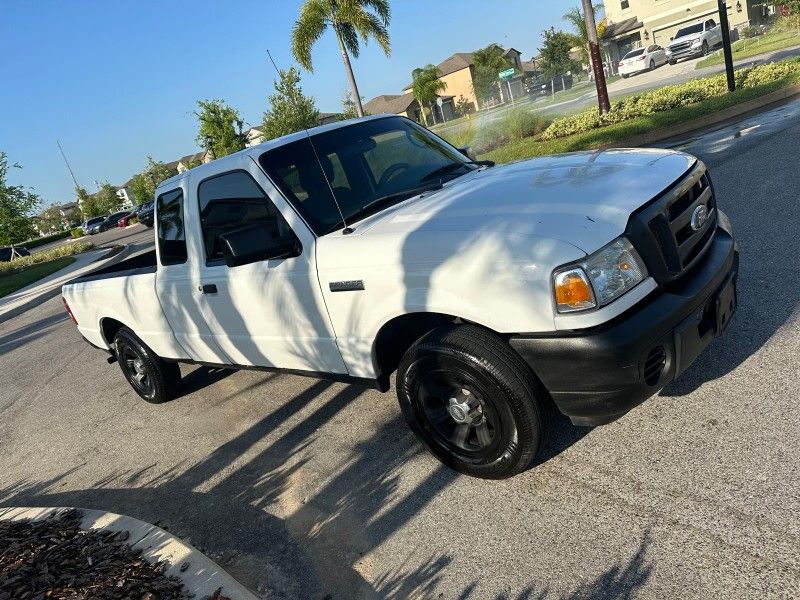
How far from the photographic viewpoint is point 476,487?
3.38m

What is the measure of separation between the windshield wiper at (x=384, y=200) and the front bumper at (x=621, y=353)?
1.33m

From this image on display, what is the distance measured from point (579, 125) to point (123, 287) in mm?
12833

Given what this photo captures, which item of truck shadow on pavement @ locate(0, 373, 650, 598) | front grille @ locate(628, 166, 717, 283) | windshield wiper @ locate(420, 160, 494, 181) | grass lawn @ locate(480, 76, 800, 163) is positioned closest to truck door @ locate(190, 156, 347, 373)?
truck shadow on pavement @ locate(0, 373, 650, 598)

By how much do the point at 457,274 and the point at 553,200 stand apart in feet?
2.02

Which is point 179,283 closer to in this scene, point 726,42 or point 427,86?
point 726,42

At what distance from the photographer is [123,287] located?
17.9 ft

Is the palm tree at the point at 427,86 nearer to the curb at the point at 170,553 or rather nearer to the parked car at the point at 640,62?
the parked car at the point at 640,62

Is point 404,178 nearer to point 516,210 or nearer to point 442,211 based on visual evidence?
point 442,211

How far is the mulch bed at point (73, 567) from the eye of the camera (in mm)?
3006

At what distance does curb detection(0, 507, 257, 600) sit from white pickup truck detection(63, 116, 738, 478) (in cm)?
125

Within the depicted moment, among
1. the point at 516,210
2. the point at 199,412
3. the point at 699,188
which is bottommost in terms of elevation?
the point at 199,412

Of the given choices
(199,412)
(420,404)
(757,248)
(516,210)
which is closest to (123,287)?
(199,412)

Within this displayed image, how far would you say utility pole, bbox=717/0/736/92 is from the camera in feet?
45.4

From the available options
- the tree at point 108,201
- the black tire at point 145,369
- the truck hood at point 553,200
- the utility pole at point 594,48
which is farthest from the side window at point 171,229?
the tree at point 108,201
